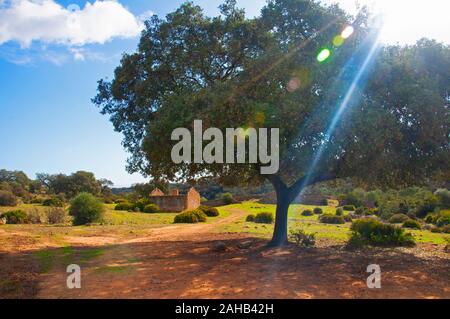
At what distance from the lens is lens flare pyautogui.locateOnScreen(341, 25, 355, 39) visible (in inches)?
571

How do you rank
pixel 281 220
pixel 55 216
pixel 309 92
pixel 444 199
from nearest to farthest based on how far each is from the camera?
pixel 309 92 < pixel 281 220 < pixel 55 216 < pixel 444 199

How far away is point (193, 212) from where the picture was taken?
35.4 meters

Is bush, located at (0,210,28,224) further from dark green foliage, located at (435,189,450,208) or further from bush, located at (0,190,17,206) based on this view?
dark green foliage, located at (435,189,450,208)

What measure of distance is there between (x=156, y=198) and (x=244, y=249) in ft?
115

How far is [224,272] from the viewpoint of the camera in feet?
36.4

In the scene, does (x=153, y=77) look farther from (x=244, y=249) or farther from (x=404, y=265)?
(x=404, y=265)

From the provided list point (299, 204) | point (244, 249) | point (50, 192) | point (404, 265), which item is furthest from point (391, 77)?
point (50, 192)

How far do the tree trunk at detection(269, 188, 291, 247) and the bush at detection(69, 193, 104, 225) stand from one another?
17.1m

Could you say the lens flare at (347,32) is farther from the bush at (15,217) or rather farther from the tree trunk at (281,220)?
the bush at (15,217)

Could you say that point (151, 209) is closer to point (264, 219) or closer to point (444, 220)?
point (264, 219)

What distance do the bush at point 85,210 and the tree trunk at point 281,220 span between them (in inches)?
672

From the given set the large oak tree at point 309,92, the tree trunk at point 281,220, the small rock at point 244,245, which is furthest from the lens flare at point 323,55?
the small rock at point 244,245

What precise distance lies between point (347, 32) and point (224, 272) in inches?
388

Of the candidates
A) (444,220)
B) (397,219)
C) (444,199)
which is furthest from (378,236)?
(444,199)
